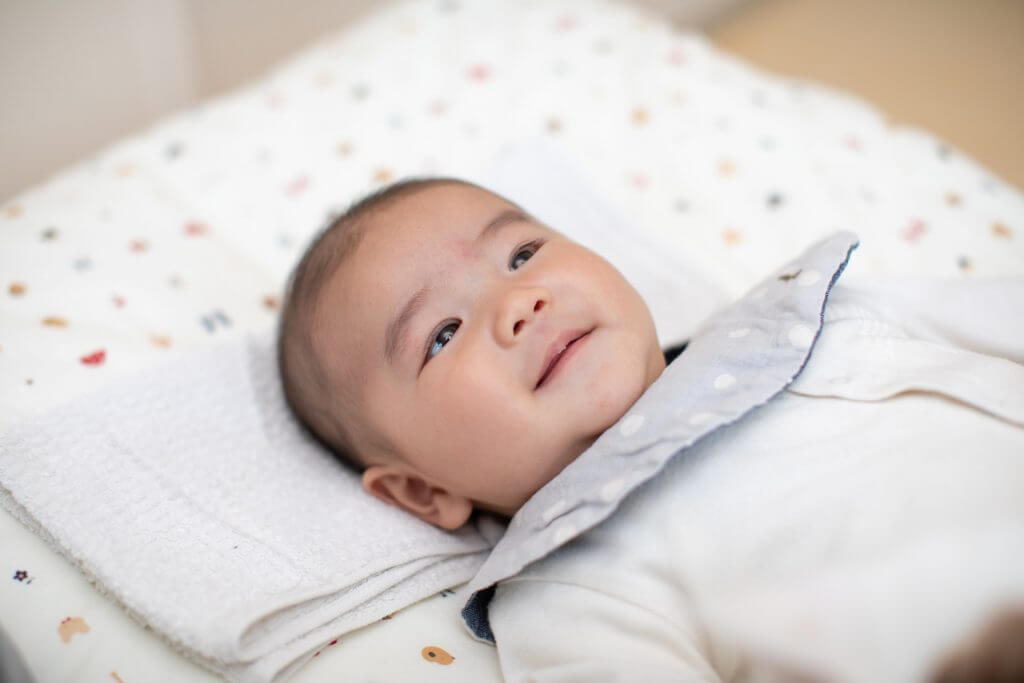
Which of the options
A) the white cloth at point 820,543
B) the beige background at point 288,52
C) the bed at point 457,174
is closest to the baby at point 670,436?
the white cloth at point 820,543

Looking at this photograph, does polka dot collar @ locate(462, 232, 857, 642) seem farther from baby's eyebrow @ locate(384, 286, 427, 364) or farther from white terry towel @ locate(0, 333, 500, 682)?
baby's eyebrow @ locate(384, 286, 427, 364)

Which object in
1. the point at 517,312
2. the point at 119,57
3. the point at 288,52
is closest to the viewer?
the point at 517,312

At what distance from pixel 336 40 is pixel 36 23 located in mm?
576

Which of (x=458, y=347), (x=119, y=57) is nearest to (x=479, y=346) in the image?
(x=458, y=347)

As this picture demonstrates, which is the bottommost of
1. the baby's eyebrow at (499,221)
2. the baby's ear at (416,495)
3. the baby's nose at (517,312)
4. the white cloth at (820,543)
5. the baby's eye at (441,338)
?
the baby's ear at (416,495)

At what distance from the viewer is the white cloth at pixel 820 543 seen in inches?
27.8

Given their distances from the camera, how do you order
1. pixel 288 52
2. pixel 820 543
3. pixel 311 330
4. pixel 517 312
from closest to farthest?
pixel 820 543 → pixel 517 312 → pixel 311 330 → pixel 288 52

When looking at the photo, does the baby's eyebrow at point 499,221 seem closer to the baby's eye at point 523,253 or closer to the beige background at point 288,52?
the baby's eye at point 523,253

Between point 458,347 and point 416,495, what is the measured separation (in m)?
0.24

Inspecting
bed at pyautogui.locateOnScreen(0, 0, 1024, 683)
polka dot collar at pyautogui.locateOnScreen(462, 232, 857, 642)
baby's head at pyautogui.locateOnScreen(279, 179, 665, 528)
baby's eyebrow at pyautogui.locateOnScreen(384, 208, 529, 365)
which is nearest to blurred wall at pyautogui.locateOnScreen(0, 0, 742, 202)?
bed at pyautogui.locateOnScreen(0, 0, 1024, 683)

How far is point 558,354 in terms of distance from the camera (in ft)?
3.05

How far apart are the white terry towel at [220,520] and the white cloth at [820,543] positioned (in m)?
0.16

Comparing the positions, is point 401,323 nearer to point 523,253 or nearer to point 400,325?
point 400,325

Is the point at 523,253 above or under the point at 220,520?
above
